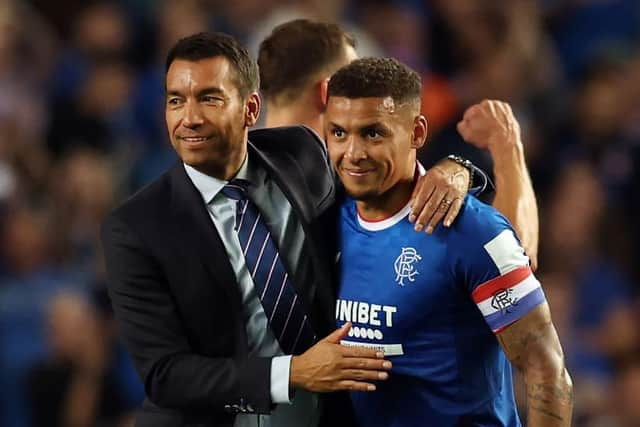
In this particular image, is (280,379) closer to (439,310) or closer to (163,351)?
(163,351)

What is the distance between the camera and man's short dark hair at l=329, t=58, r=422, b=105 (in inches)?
132

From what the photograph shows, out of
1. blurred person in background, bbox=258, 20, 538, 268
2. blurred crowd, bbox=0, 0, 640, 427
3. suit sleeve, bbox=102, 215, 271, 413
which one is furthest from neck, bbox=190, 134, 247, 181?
blurred crowd, bbox=0, 0, 640, 427

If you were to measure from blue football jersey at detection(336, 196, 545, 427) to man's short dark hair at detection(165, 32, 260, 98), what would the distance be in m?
0.48

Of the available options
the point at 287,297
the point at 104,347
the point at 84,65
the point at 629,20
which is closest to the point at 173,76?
the point at 287,297

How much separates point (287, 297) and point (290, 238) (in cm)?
16

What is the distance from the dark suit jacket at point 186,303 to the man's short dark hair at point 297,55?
82 cm

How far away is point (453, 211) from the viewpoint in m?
3.37

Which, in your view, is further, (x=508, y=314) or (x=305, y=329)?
(x=305, y=329)

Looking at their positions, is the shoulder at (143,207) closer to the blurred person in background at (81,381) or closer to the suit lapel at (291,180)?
the suit lapel at (291,180)

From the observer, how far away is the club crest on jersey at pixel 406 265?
3371 millimetres

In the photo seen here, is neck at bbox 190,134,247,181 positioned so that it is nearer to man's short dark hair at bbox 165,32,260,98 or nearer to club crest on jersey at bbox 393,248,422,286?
man's short dark hair at bbox 165,32,260,98

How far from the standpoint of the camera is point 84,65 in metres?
7.55

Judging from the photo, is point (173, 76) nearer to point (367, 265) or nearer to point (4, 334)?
point (367, 265)

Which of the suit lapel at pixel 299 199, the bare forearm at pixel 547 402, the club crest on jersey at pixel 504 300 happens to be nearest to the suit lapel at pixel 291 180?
the suit lapel at pixel 299 199
